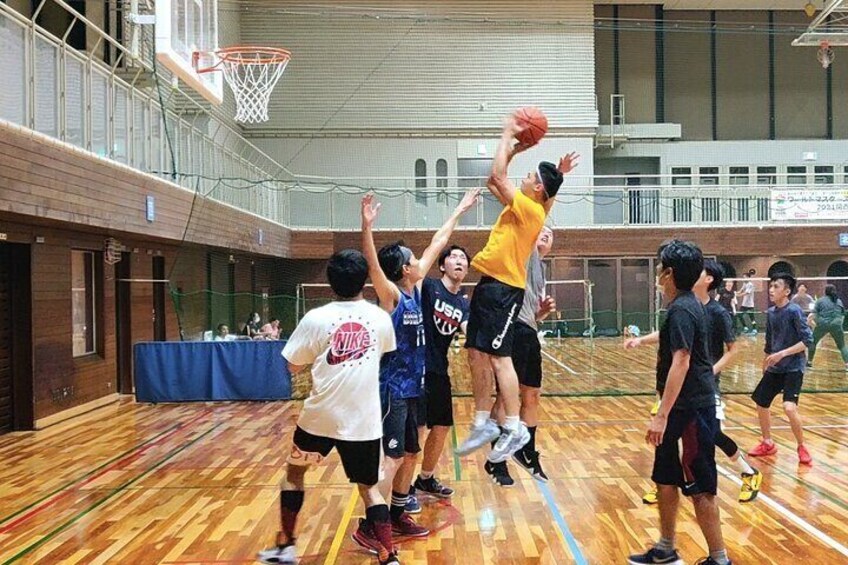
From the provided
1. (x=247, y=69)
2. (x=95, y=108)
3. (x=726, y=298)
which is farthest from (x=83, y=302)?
(x=726, y=298)

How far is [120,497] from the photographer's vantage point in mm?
6344

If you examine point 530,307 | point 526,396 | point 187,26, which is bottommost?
point 526,396

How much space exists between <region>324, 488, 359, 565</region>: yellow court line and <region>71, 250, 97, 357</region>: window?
23.2 feet

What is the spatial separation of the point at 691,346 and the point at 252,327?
11.2 metres

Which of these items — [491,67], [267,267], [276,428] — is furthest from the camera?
[491,67]

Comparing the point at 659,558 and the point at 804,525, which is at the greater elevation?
the point at 659,558

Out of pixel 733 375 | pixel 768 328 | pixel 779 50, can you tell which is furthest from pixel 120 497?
pixel 779 50

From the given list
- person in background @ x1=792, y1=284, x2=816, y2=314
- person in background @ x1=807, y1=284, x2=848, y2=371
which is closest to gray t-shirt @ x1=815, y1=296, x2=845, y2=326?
person in background @ x1=807, y1=284, x2=848, y2=371

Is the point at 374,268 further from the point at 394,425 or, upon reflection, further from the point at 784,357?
the point at 784,357

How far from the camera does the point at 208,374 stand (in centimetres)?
1172

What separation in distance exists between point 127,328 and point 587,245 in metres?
13.4

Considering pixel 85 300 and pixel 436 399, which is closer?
pixel 436 399

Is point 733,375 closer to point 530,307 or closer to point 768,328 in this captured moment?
point 768,328

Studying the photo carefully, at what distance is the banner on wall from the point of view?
2227 cm
